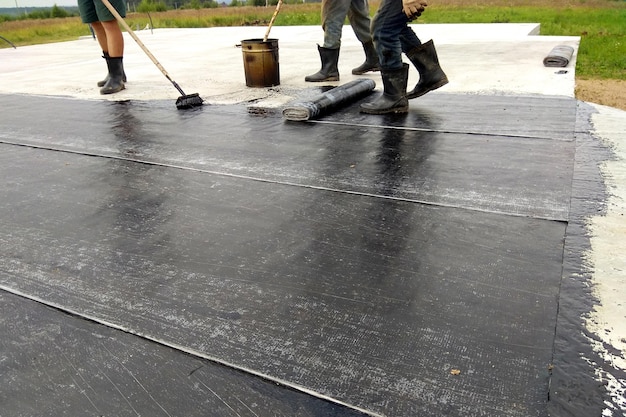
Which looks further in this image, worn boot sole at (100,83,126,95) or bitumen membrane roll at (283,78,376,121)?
worn boot sole at (100,83,126,95)

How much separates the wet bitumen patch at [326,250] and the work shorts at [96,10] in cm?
192

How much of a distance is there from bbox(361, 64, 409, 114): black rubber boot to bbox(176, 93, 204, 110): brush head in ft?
4.75

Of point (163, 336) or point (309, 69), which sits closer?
point (163, 336)

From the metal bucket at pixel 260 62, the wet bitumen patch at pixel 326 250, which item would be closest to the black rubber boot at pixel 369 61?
the metal bucket at pixel 260 62

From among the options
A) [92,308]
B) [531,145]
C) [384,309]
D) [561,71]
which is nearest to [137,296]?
[92,308]

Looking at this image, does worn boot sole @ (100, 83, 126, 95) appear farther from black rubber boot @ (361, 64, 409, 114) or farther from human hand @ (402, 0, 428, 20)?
human hand @ (402, 0, 428, 20)

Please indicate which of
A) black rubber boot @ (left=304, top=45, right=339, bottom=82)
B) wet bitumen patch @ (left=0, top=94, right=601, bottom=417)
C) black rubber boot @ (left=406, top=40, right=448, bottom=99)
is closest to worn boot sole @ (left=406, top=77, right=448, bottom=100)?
black rubber boot @ (left=406, top=40, right=448, bottom=99)

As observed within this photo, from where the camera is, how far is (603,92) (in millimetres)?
5746

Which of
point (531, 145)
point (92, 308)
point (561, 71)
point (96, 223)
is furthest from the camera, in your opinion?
point (561, 71)

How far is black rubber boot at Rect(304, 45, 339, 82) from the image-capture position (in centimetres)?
486

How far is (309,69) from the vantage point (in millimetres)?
5789

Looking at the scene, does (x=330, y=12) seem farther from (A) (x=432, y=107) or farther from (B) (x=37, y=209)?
(B) (x=37, y=209)

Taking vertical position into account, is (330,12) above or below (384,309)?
above

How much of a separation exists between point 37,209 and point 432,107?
2713mm
